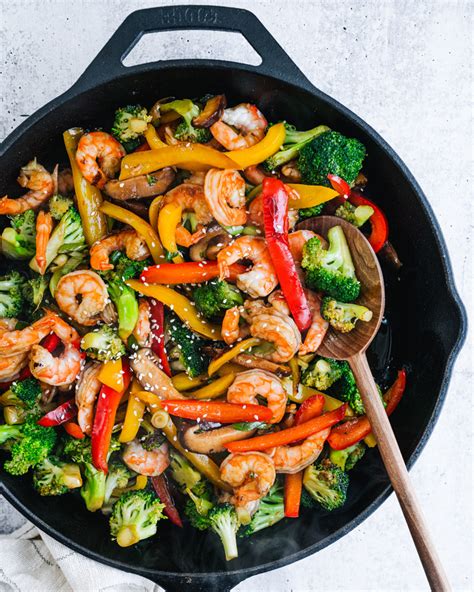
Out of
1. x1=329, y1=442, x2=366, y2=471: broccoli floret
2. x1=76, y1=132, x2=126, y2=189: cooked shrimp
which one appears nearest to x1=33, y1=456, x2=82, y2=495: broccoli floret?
x1=329, y1=442, x2=366, y2=471: broccoli floret

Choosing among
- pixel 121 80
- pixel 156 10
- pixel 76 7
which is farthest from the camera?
pixel 76 7

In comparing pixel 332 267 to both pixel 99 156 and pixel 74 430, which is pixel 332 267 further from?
pixel 74 430

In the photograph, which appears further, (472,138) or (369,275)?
(472,138)

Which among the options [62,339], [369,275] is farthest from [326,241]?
[62,339]

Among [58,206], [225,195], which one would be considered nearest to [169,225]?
[225,195]

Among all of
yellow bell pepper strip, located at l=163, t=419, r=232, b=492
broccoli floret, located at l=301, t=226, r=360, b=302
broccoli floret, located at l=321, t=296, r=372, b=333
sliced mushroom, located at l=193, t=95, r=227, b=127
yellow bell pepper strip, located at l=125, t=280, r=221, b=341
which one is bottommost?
yellow bell pepper strip, located at l=163, t=419, r=232, b=492

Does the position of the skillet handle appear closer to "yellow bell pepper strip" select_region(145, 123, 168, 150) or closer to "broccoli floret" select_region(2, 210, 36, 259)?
"yellow bell pepper strip" select_region(145, 123, 168, 150)

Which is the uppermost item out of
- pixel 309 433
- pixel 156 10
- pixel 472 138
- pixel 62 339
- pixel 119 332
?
pixel 472 138

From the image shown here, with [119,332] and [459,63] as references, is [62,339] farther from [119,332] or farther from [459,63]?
[459,63]
